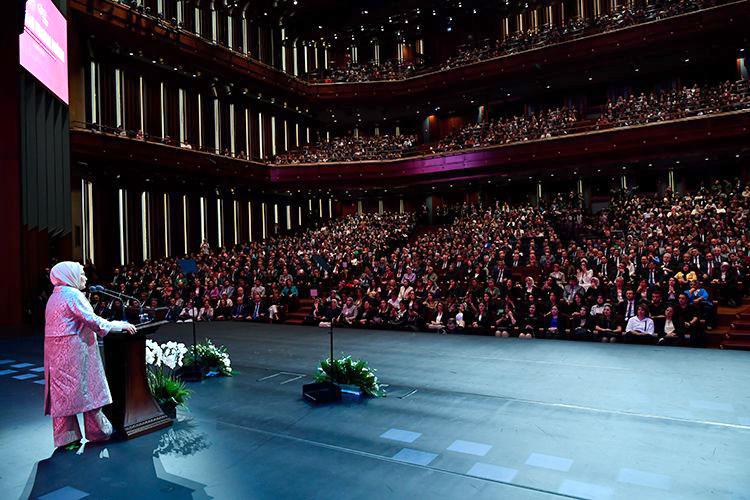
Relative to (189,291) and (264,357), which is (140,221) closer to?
(189,291)

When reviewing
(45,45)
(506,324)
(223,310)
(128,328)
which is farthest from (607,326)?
(45,45)

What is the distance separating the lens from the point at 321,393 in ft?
15.5

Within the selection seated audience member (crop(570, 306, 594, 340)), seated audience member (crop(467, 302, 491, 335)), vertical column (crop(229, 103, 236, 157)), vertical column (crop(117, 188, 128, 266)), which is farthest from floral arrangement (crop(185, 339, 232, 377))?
vertical column (crop(229, 103, 236, 157))

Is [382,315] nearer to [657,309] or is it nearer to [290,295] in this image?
[290,295]

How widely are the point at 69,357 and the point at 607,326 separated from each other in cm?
785

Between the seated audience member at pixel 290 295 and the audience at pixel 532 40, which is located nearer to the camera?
the seated audience member at pixel 290 295

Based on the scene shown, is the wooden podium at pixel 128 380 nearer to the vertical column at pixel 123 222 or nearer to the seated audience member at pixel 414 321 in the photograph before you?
the seated audience member at pixel 414 321

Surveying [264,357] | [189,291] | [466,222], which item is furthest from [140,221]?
[264,357]

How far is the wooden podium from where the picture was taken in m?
3.77

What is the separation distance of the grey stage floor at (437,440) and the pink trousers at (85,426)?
0.09m

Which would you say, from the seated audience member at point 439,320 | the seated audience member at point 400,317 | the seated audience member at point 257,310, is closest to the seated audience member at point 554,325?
the seated audience member at point 439,320

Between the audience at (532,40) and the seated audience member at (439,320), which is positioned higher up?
the audience at (532,40)

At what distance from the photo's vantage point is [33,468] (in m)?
3.29

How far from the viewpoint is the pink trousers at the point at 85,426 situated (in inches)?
141
